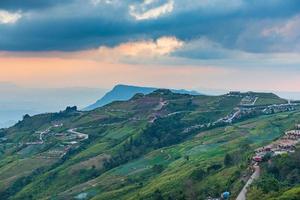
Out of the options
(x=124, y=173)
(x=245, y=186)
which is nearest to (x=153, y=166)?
(x=124, y=173)

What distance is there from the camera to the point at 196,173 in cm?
12294

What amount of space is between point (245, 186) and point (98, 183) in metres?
73.0

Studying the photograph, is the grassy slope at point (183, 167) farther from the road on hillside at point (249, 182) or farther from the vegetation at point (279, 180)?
the vegetation at point (279, 180)

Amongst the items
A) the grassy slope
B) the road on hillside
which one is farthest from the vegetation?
the grassy slope

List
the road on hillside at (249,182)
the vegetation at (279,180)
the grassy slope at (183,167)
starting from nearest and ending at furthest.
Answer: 1. the vegetation at (279,180)
2. the road on hillside at (249,182)
3. the grassy slope at (183,167)

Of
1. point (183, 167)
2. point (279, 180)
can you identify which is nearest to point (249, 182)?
point (279, 180)

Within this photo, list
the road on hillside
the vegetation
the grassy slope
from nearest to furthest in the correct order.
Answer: the vegetation → the road on hillside → the grassy slope

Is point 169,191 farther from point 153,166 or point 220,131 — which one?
point 220,131

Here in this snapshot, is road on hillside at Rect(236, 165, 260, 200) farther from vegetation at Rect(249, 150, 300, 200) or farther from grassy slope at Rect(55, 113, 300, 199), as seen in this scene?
grassy slope at Rect(55, 113, 300, 199)

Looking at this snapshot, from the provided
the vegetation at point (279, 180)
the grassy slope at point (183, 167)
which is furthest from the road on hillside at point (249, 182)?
the grassy slope at point (183, 167)

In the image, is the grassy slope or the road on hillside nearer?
the road on hillside

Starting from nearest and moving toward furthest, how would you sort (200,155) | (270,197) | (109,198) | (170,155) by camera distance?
(270,197)
(109,198)
(200,155)
(170,155)

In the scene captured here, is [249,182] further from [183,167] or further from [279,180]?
[183,167]

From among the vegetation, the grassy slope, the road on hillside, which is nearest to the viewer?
the vegetation
